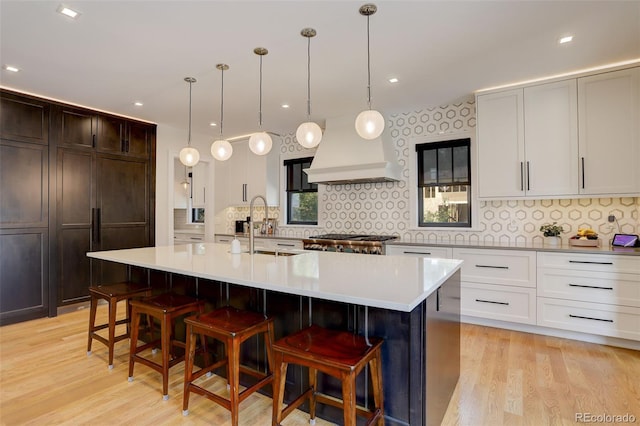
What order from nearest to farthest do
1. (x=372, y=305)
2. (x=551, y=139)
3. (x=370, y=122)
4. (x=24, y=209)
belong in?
(x=372, y=305)
(x=370, y=122)
(x=551, y=139)
(x=24, y=209)

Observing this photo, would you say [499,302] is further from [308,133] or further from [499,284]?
[308,133]

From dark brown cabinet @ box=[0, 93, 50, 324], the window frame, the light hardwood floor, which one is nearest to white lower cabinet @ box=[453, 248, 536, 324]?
the light hardwood floor

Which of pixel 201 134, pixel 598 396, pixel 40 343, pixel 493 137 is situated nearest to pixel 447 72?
pixel 493 137

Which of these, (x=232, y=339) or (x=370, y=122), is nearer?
(x=232, y=339)

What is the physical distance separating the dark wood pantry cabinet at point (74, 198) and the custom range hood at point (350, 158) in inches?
99.9

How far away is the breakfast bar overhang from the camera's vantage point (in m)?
1.57

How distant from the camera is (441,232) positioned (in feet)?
13.8

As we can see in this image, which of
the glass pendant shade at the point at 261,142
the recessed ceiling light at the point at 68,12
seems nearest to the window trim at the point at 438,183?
the glass pendant shade at the point at 261,142

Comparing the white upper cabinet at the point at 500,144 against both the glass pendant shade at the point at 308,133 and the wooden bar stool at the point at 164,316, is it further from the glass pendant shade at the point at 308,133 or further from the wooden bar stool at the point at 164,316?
the wooden bar stool at the point at 164,316

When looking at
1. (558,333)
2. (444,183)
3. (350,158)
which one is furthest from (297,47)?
(558,333)

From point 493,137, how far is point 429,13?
186cm

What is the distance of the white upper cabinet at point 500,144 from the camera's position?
3461 millimetres

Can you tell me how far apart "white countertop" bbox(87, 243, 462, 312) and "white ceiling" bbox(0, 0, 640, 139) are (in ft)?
5.52

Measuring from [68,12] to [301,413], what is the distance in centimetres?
302
